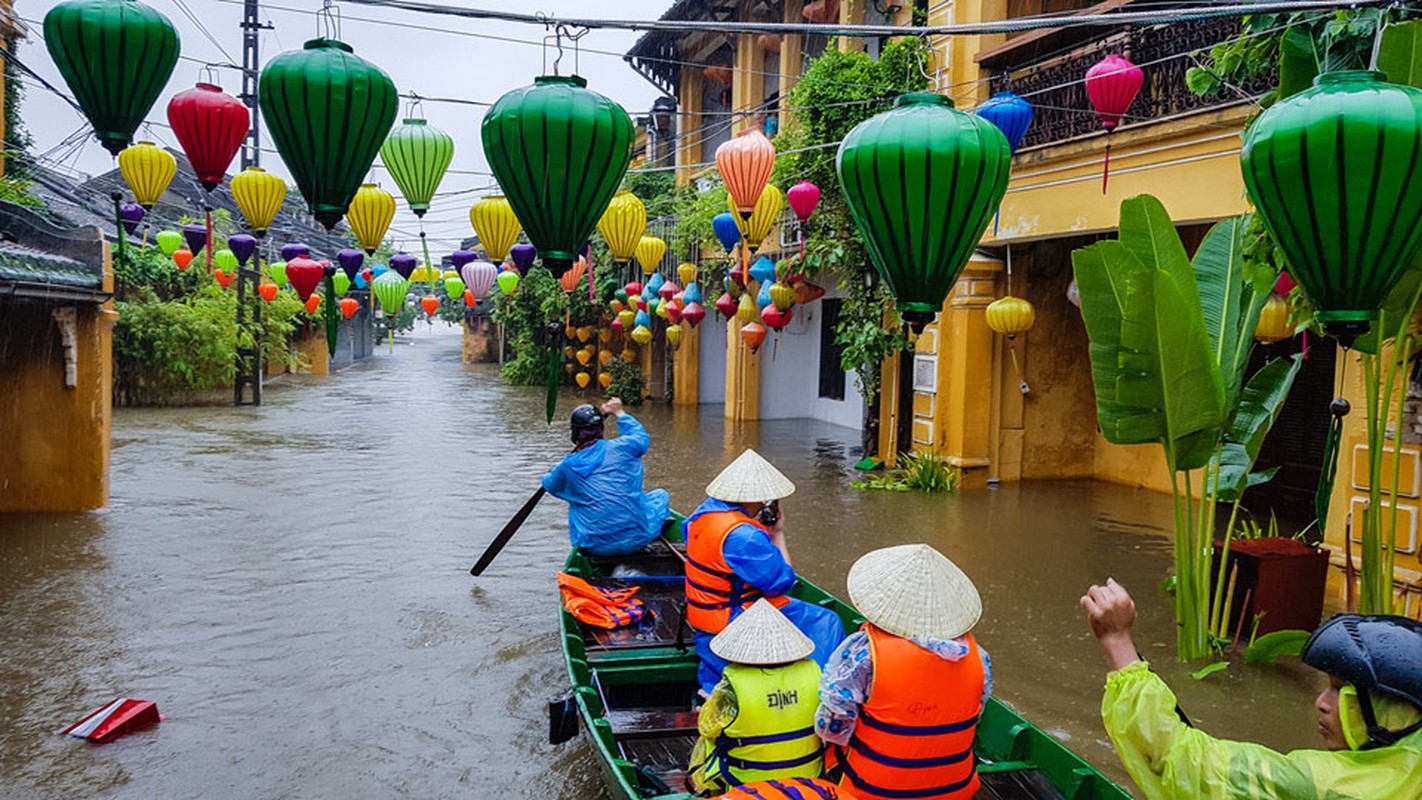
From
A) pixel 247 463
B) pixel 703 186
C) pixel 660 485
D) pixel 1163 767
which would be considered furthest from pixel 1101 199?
pixel 247 463

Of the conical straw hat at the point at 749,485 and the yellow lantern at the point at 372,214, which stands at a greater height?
the yellow lantern at the point at 372,214

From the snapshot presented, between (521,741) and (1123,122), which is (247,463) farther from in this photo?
(1123,122)

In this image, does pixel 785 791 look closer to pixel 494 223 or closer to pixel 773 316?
pixel 494 223

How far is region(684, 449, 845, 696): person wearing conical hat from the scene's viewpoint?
491 centimetres

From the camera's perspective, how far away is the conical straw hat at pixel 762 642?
3.84 m

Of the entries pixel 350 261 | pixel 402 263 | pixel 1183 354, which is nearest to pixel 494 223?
pixel 1183 354

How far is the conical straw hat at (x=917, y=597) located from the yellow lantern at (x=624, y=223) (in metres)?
6.91

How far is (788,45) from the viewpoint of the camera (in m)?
18.2

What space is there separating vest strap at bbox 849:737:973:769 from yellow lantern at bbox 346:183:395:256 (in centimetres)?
569

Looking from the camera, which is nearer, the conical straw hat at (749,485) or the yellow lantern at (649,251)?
the conical straw hat at (749,485)

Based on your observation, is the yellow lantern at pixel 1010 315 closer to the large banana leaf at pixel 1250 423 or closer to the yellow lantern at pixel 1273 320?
the yellow lantern at pixel 1273 320

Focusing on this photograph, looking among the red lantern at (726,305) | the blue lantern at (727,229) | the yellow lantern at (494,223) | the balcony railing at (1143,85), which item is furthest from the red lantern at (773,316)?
the yellow lantern at (494,223)

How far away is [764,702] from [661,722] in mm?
1520

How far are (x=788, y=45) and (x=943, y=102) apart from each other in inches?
616
